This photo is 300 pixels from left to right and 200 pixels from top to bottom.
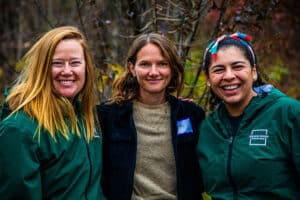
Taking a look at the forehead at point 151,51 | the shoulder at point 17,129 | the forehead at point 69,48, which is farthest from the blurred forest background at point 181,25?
the shoulder at point 17,129

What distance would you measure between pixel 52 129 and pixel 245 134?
1.38 metres

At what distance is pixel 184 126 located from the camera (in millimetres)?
3896

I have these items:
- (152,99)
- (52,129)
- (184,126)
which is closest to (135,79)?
(152,99)

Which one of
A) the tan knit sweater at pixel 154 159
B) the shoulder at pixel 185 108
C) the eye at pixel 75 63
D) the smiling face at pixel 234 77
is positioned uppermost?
the eye at pixel 75 63

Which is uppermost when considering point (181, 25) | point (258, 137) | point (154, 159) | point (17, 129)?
point (181, 25)

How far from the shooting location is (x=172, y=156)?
3809mm

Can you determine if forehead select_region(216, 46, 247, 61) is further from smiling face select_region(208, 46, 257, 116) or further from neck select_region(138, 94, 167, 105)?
neck select_region(138, 94, 167, 105)

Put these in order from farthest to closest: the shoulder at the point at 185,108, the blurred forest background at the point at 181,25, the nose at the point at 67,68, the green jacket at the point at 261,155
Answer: the blurred forest background at the point at 181,25
the shoulder at the point at 185,108
the nose at the point at 67,68
the green jacket at the point at 261,155

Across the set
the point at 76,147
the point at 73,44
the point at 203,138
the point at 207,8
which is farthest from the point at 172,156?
the point at 207,8

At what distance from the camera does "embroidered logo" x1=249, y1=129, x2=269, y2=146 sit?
318cm

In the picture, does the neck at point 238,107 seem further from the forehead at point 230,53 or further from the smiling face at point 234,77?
the forehead at point 230,53

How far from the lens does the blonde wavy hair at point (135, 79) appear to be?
152 inches

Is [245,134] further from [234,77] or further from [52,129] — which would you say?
[52,129]

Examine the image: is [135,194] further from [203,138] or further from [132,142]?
[203,138]
